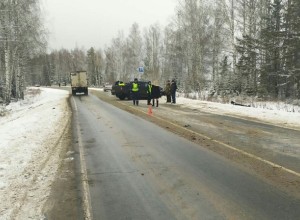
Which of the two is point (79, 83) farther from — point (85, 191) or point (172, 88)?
point (85, 191)

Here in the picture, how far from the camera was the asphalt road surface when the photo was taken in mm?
5355

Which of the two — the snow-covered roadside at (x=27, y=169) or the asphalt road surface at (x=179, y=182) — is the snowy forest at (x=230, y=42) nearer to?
the snow-covered roadside at (x=27, y=169)

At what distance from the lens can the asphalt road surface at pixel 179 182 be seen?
211 inches

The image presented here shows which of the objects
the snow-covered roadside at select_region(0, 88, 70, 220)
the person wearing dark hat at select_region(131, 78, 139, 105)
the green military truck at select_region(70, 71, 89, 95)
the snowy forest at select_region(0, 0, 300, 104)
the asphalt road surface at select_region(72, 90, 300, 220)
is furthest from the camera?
the green military truck at select_region(70, 71, 89, 95)

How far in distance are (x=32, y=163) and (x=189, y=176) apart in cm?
376

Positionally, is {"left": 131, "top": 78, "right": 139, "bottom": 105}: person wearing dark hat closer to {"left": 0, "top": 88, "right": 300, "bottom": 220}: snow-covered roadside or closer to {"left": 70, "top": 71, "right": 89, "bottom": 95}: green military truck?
{"left": 0, "top": 88, "right": 300, "bottom": 220}: snow-covered roadside

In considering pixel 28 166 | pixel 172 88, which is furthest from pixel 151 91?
pixel 28 166

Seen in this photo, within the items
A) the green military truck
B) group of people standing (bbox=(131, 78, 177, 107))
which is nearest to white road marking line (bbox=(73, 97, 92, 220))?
group of people standing (bbox=(131, 78, 177, 107))

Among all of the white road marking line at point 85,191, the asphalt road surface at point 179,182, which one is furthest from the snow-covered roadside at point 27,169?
the asphalt road surface at point 179,182

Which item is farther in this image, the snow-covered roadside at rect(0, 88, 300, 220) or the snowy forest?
the snowy forest

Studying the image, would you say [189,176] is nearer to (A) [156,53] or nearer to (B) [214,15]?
(B) [214,15]

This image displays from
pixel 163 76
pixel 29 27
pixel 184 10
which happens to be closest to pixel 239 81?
pixel 184 10

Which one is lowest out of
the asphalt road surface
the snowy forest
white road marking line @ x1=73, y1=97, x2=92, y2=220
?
white road marking line @ x1=73, y1=97, x2=92, y2=220

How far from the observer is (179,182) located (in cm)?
678
